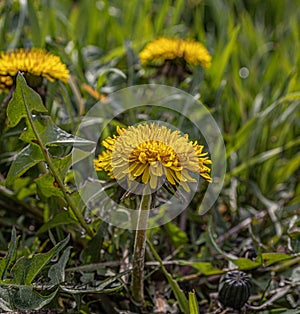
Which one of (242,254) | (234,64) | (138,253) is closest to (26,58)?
(138,253)

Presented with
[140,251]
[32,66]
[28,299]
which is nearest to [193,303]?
[140,251]

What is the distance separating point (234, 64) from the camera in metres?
1.51

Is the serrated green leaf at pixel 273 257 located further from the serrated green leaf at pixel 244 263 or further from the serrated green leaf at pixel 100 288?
the serrated green leaf at pixel 100 288

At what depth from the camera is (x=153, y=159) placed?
0.74 m

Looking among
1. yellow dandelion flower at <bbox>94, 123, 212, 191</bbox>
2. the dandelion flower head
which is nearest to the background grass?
the dandelion flower head

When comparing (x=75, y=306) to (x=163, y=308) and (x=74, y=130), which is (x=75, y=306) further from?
(x=74, y=130)

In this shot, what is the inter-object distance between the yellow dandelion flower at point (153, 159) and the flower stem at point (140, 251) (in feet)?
0.16

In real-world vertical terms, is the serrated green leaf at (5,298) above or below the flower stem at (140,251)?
below

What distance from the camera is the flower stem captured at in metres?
0.78

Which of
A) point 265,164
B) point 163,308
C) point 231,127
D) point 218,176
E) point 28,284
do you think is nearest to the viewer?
point 28,284

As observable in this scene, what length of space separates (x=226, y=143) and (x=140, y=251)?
22.8 inches

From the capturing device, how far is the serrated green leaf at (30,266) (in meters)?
0.77

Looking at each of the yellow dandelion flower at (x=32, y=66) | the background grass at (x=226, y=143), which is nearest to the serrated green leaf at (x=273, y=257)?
the background grass at (x=226, y=143)

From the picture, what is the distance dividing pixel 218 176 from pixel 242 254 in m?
0.24
